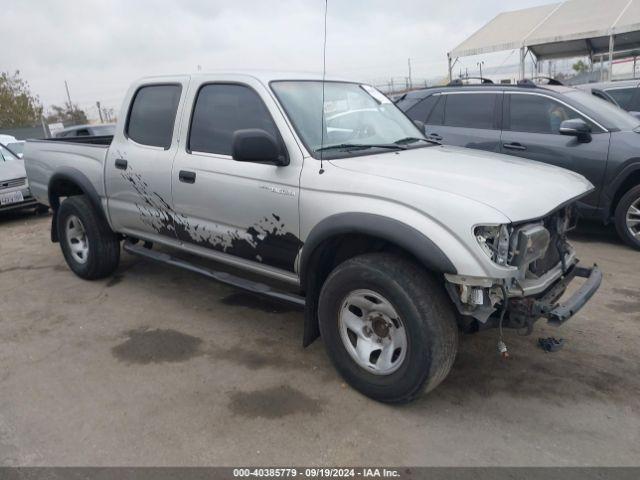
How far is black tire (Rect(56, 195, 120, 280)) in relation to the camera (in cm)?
515

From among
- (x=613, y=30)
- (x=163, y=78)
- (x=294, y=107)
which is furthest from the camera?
(x=613, y=30)

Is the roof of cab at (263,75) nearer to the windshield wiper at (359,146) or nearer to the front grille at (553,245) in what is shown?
the windshield wiper at (359,146)

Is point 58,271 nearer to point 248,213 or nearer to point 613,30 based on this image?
point 248,213

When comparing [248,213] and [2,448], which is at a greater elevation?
[248,213]

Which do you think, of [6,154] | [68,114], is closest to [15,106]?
[68,114]

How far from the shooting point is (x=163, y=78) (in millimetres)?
4469

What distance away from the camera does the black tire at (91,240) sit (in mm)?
5152

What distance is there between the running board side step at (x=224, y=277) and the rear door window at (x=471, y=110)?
4.24 m

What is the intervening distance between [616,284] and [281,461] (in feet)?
12.1

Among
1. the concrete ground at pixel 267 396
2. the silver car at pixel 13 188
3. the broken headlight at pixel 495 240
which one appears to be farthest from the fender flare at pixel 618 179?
the silver car at pixel 13 188

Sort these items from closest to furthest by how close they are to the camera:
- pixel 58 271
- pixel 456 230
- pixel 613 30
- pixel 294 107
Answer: pixel 456 230, pixel 294 107, pixel 58 271, pixel 613 30

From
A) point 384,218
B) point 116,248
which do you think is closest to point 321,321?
point 384,218

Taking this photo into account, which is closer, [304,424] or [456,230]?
[456,230]

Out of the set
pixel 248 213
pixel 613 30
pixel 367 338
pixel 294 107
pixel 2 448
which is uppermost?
pixel 613 30
